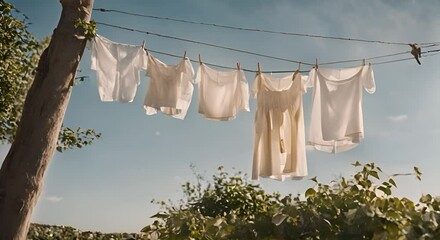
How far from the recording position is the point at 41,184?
18.6 feet

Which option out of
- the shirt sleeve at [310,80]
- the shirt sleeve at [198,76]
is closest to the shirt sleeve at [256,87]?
the shirt sleeve at [310,80]

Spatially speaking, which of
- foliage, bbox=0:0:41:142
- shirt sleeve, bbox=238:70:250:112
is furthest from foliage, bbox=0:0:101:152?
shirt sleeve, bbox=238:70:250:112

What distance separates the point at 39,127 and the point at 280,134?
3.07 meters

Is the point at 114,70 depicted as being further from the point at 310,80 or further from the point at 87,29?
the point at 310,80

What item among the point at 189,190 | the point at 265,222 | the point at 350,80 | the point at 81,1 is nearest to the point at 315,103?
the point at 350,80

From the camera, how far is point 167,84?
7.00 m

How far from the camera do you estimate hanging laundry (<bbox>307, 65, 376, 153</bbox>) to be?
6.73 m

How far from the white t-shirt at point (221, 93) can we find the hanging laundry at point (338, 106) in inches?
36.9

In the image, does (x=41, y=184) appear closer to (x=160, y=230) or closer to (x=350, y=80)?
(x=160, y=230)

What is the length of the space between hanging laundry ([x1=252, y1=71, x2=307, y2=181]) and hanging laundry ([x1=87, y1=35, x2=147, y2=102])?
1736 millimetres

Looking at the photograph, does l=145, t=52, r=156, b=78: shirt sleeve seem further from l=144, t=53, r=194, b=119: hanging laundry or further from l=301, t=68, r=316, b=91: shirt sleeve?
l=301, t=68, r=316, b=91: shirt sleeve

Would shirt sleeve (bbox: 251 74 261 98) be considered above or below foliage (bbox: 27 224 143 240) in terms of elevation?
above

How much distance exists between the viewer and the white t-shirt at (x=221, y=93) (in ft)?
23.4

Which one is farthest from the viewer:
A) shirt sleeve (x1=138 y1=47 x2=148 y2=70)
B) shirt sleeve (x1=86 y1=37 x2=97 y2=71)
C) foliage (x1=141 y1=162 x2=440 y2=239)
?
shirt sleeve (x1=138 y1=47 x2=148 y2=70)
